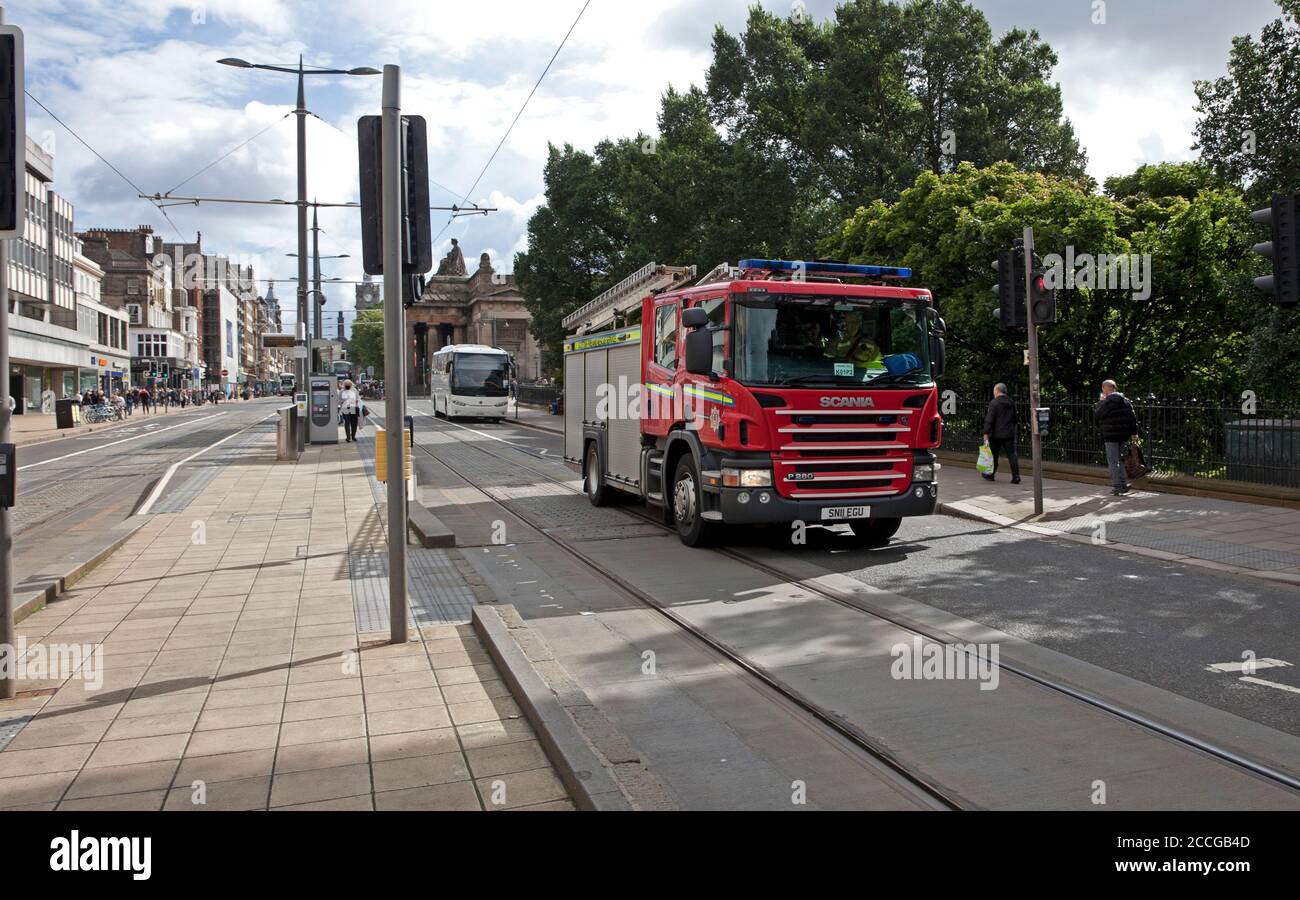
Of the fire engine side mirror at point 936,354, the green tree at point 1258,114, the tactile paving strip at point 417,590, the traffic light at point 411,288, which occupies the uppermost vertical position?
the green tree at point 1258,114

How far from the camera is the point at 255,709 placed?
17.8ft

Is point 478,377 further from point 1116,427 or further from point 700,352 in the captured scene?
point 700,352

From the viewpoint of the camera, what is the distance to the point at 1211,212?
2022 centimetres

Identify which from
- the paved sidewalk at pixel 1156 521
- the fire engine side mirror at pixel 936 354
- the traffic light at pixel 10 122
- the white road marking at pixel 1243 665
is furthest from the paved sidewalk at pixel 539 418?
the traffic light at pixel 10 122

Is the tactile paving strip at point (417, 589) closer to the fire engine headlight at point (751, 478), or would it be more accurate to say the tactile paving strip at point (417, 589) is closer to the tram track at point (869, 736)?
the tram track at point (869, 736)

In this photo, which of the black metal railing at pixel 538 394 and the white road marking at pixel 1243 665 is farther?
the black metal railing at pixel 538 394

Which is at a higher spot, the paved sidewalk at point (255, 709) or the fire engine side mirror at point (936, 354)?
the fire engine side mirror at point (936, 354)

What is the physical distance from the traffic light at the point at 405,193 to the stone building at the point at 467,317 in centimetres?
8461

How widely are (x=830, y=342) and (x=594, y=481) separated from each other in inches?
209

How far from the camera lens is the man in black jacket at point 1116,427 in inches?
580

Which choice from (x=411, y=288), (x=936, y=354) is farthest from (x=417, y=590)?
(x=936, y=354)

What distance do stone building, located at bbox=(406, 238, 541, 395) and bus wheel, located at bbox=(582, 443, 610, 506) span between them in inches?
3000

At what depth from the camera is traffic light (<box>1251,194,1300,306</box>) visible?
28.2ft
